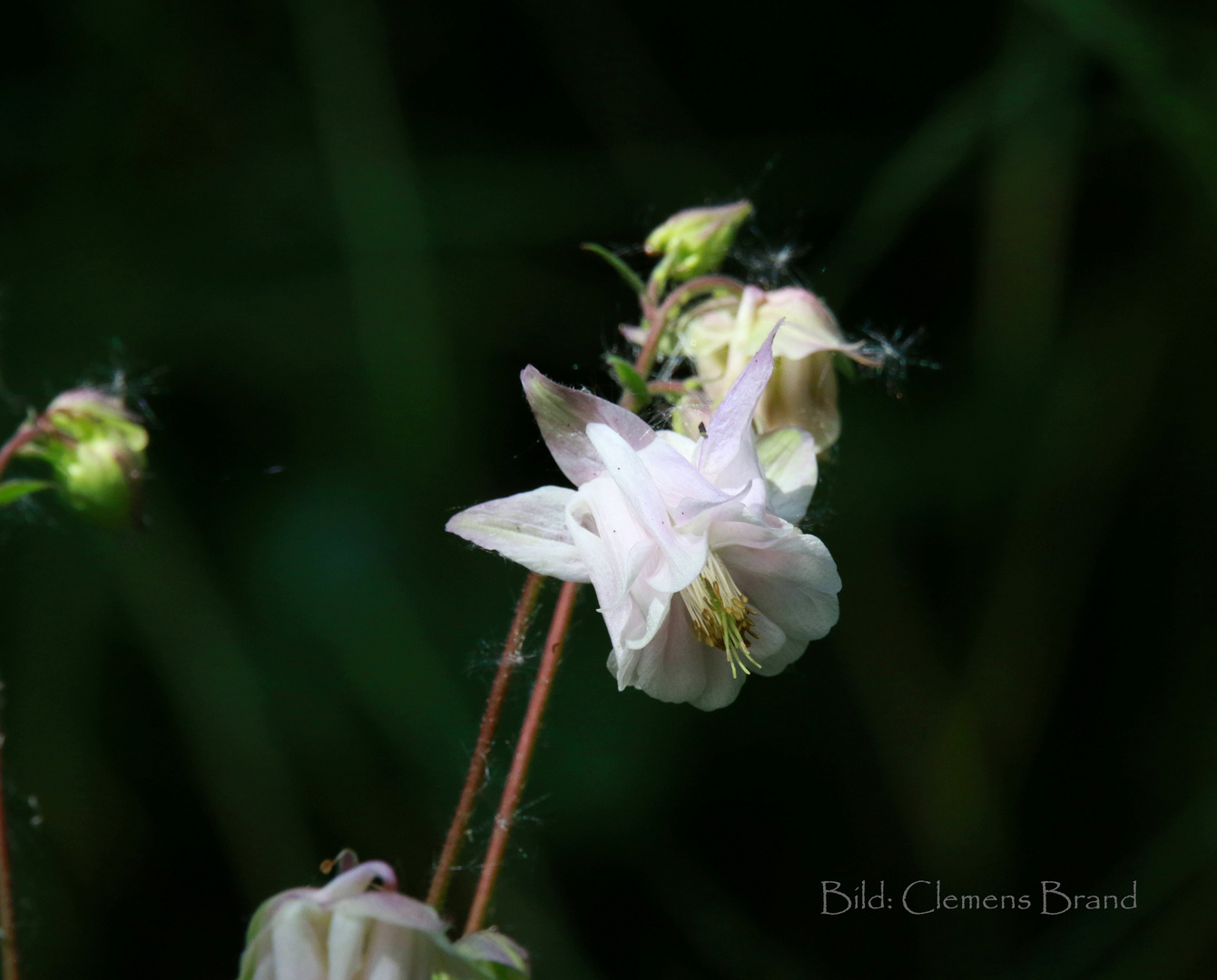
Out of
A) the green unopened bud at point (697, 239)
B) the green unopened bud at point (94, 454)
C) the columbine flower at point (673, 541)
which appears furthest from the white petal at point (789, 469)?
the green unopened bud at point (94, 454)

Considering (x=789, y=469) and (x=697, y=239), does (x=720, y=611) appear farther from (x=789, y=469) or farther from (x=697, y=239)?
(x=697, y=239)

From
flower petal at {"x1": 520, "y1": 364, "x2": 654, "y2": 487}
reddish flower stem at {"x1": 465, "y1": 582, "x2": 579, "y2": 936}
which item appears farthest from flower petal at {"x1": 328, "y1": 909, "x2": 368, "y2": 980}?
flower petal at {"x1": 520, "y1": 364, "x2": 654, "y2": 487}

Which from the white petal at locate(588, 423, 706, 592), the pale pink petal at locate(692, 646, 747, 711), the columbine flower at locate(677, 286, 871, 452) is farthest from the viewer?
the columbine flower at locate(677, 286, 871, 452)

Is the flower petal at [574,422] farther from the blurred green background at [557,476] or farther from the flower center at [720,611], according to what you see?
the blurred green background at [557,476]

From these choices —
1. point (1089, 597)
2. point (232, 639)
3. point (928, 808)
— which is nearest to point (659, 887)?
point (928, 808)

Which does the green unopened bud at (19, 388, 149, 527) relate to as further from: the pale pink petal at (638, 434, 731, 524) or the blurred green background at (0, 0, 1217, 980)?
the blurred green background at (0, 0, 1217, 980)

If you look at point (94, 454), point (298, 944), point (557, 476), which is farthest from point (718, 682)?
point (557, 476)

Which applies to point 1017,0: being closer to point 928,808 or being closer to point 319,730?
point 928,808
